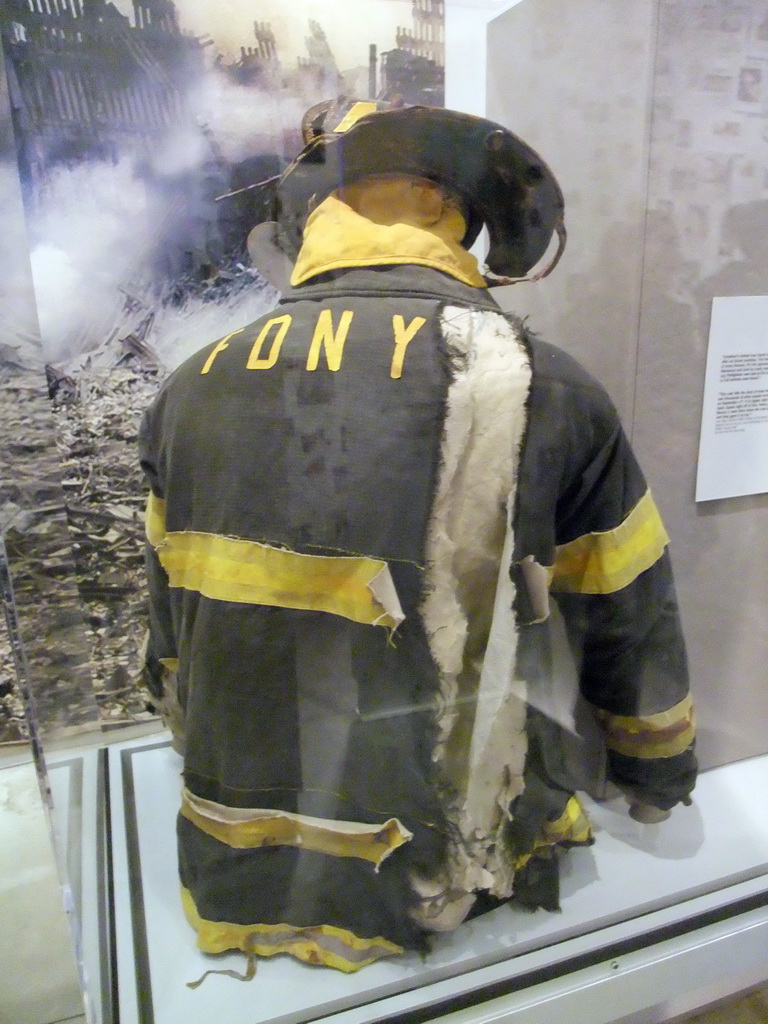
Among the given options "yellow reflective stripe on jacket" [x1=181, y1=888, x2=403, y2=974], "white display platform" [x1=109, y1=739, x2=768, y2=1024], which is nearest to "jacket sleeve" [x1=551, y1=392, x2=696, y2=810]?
"white display platform" [x1=109, y1=739, x2=768, y2=1024]

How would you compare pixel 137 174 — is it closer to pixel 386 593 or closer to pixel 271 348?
pixel 271 348

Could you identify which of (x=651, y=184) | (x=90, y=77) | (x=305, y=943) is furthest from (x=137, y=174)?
(x=305, y=943)

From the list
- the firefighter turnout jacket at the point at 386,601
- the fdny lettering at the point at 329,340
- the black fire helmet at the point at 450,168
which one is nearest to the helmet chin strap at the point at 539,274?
the black fire helmet at the point at 450,168

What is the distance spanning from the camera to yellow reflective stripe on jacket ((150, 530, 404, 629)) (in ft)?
2.39

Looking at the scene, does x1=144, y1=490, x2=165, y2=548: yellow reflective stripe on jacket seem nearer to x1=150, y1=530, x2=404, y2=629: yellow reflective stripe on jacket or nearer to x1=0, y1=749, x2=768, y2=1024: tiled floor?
x1=150, y1=530, x2=404, y2=629: yellow reflective stripe on jacket

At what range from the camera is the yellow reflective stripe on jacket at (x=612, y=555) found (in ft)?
2.69

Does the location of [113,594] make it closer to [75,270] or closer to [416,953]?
[75,270]

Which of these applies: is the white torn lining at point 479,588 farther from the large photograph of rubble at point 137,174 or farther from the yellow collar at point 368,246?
the large photograph of rubble at point 137,174

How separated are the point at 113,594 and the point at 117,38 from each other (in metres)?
0.80

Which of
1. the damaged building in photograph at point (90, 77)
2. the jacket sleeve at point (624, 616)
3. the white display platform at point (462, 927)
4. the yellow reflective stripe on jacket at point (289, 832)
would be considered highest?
the damaged building in photograph at point (90, 77)

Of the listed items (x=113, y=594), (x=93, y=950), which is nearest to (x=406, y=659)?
(x=93, y=950)

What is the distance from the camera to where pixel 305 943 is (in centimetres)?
85

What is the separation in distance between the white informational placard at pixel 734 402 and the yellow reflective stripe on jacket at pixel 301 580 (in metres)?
0.58

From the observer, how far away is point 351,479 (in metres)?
0.71
